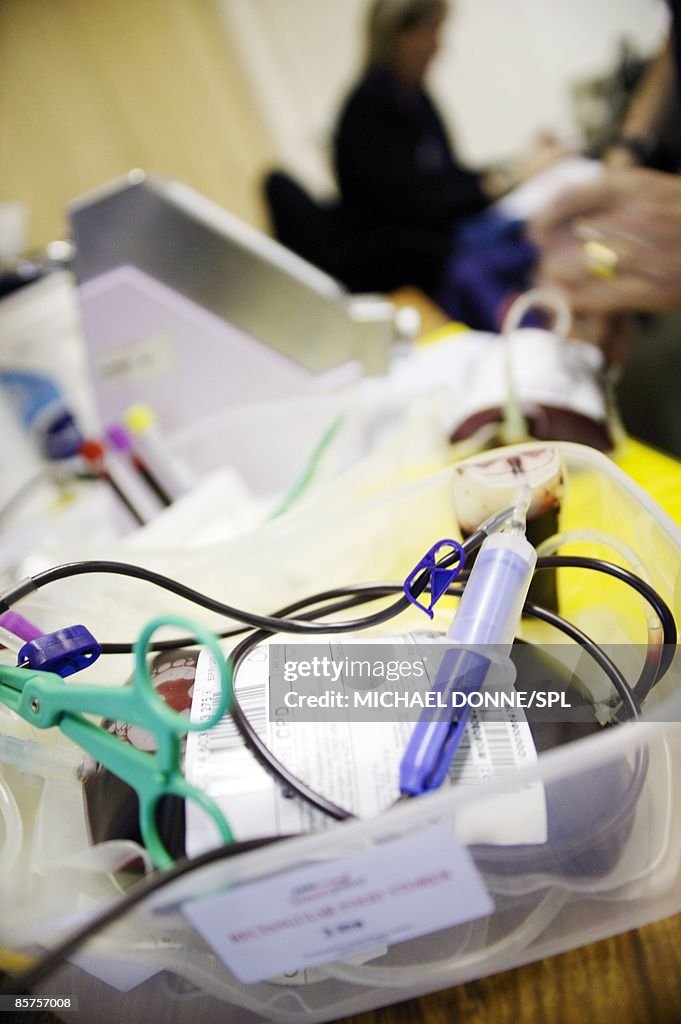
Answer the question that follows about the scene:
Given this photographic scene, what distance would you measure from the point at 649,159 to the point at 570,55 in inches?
56.8

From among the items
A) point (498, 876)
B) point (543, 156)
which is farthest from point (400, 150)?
point (498, 876)

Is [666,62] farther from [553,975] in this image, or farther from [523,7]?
[523,7]

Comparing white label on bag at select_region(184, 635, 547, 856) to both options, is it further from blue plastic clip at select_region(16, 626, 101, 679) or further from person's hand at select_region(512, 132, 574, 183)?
person's hand at select_region(512, 132, 574, 183)

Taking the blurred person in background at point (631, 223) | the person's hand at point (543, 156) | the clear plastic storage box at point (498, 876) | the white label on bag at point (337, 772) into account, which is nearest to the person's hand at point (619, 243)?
the blurred person in background at point (631, 223)

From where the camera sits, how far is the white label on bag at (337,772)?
0.27 metres

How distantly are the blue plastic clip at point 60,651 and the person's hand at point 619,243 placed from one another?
0.52 meters

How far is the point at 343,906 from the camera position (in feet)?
0.86

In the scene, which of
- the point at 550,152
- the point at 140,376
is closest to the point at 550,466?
the point at 140,376

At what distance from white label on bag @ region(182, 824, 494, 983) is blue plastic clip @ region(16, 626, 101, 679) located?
0.13 metres

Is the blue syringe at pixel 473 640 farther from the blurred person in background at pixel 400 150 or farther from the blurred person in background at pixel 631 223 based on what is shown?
the blurred person in background at pixel 400 150

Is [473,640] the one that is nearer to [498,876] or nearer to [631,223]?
[498,876]

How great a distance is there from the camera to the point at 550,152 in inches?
51.4

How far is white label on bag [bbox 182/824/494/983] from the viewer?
9.7 inches

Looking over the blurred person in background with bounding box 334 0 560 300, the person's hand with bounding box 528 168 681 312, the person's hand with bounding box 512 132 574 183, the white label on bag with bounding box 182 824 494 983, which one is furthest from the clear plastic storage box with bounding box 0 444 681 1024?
the blurred person in background with bounding box 334 0 560 300
